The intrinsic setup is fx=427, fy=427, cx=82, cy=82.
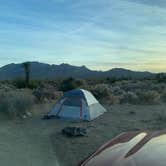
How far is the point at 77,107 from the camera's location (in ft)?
66.0

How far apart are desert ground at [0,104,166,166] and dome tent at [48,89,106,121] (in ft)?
1.73

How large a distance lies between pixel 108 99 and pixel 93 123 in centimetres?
976

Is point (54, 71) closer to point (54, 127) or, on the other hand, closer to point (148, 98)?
point (148, 98)

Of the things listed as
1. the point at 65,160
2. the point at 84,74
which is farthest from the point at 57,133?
the point at 84,74

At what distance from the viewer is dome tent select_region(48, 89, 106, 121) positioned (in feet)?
64.8

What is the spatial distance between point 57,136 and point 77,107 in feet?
16.3

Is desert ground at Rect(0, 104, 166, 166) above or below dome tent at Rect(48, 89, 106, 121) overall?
below

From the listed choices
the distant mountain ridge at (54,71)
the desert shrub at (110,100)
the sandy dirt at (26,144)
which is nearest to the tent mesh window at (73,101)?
the sandy dirt at (26,144)

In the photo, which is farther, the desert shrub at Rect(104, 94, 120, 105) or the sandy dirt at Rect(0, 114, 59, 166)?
the desert shrub at Rect(104, 94, 120, 105)

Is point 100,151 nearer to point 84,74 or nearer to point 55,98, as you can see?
point 55,98

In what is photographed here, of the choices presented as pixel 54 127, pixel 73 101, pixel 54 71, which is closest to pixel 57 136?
pixel 54 127

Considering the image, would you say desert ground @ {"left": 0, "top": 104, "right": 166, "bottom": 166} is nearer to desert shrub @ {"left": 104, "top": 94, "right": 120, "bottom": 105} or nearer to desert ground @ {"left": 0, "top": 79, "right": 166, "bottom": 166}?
desert ground @ {"left": 0, "top": 79, "right": 166, "bottom": 166}

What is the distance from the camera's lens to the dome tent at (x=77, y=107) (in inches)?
778

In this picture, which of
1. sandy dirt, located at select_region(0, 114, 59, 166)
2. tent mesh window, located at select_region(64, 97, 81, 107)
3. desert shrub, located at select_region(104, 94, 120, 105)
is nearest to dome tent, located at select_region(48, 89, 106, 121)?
tent mesh window, located at select_region(64, 97, 81, 107)
